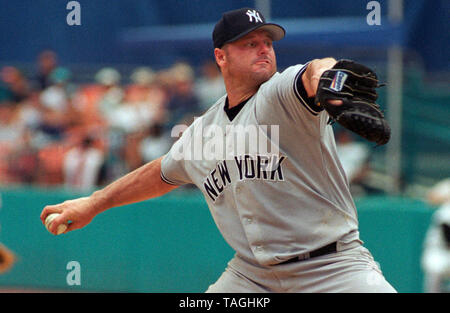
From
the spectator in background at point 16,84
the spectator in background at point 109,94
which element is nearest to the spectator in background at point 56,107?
the spectator in background at point 109,94

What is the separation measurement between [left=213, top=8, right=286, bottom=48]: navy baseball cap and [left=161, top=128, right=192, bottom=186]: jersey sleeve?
0.73 metres

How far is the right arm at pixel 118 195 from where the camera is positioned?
15.4ft

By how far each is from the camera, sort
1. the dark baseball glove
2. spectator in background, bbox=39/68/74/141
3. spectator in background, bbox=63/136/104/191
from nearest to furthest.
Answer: the dark baseball glove
spectator in background, bbox=63/136/104/191
spectator in background, bbox=39/68/74/141

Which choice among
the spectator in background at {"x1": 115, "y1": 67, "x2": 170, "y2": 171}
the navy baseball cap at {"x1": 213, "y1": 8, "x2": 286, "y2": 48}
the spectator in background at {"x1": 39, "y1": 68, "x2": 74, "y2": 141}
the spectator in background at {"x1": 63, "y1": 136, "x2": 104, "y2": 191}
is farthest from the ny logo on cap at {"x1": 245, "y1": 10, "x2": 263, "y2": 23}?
the spectator in background at {"x1": 39, "y1": 68, "x2": 74, "y2": 141}

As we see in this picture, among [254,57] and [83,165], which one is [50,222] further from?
[83,165]

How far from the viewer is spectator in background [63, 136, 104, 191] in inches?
386

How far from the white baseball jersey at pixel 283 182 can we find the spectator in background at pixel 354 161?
5006 mm

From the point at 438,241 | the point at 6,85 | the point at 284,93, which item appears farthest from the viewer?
the point at 6,85

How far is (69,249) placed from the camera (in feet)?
30.1

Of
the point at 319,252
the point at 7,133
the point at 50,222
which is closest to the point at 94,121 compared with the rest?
the point at 7,133

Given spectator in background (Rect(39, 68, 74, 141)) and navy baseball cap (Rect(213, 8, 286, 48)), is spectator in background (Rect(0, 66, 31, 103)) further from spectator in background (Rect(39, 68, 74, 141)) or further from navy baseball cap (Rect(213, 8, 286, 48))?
navy baseball cap (Rect(213, 8, 286, 48))

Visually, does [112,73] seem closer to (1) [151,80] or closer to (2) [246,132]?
(1) [151,80]
